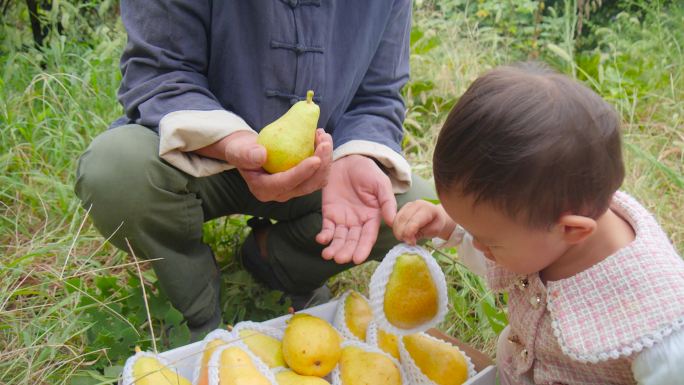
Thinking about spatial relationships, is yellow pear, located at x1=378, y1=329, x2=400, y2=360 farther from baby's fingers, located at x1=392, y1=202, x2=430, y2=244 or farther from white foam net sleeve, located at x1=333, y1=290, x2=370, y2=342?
baby's fingers, located at x1=392, y1=202, x2=430, y2=244

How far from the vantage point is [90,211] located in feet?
4.85

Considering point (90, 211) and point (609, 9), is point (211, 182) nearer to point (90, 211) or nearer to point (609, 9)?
point (90, 211)

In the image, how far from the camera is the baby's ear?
104 cm

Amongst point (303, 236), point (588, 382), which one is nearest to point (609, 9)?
point (303, 236)

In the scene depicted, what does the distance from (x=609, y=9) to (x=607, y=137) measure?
482 cm

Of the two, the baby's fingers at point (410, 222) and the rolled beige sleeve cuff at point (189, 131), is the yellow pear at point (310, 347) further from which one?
the rolled beige sleeve cuff at point (189, 131)

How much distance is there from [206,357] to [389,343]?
16.9 inches

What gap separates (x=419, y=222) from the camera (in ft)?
4.40

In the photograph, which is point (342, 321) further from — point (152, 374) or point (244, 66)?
point (244, 66)

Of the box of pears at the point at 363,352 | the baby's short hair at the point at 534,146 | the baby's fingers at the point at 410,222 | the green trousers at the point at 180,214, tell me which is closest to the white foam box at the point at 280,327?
the box of pears at the point at 363,352

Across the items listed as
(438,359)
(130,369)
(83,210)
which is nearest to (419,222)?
(438,359)

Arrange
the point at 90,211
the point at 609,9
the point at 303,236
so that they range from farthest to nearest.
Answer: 1. the point at 609,9
2. the point at 303,236
3. the point at 90,211

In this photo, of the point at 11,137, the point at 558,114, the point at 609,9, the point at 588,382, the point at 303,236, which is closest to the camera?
the point at 558,114

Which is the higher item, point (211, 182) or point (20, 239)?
point (211, 182)
